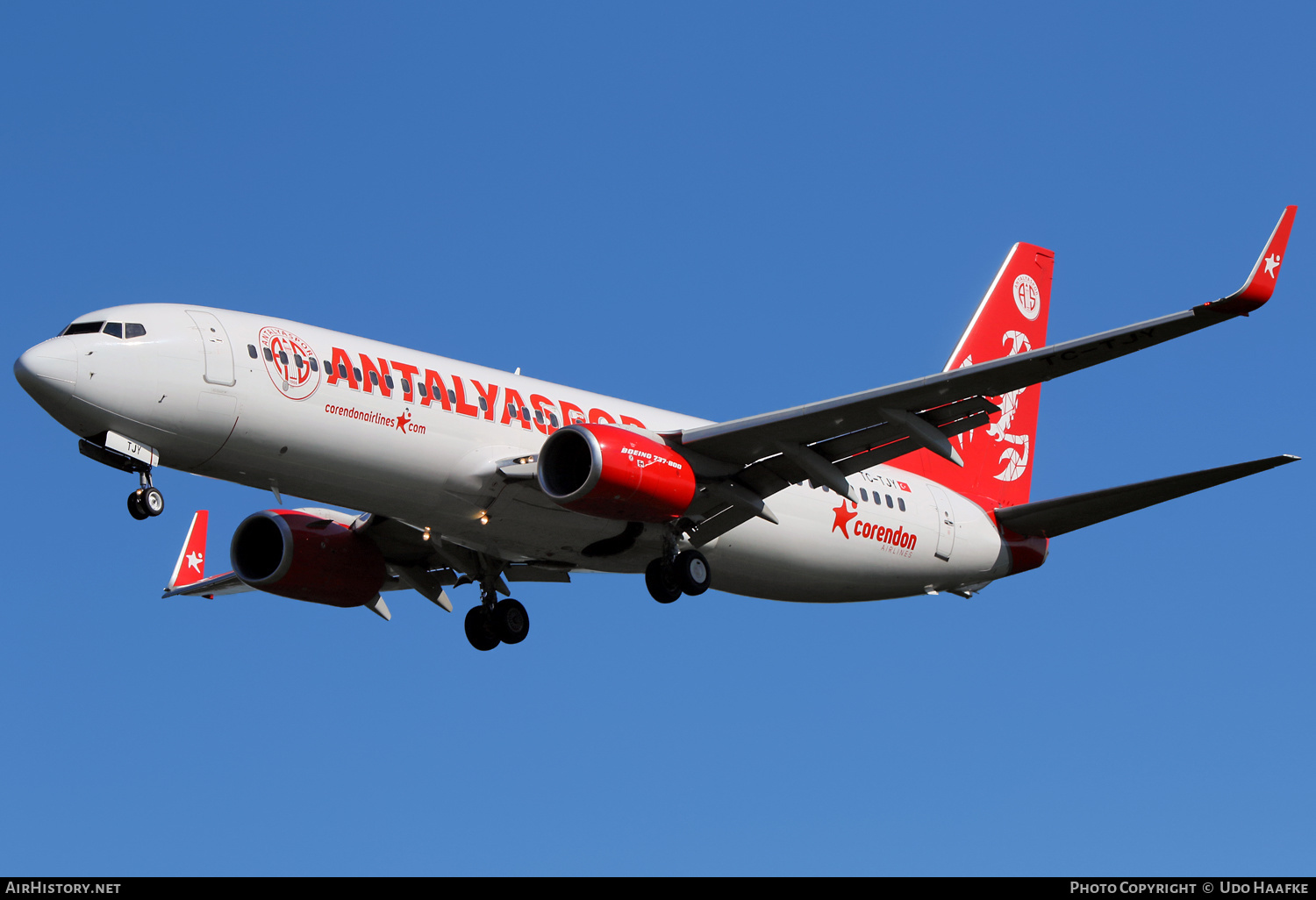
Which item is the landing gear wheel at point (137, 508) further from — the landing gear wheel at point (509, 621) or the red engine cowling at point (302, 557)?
the landing gear wheel at point (509, 621)

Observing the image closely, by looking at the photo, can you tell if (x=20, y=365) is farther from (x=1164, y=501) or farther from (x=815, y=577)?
(x=1164, y=501)

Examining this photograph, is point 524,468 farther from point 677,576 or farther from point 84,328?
point 84,328

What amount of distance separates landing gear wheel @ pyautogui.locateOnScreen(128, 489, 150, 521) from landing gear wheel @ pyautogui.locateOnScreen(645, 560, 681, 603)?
9.70 m

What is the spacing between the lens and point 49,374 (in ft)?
76.7

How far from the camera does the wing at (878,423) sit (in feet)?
78.4

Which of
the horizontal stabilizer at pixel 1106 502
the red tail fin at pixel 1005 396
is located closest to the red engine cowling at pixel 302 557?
the red tail fin at pixel 1005 396

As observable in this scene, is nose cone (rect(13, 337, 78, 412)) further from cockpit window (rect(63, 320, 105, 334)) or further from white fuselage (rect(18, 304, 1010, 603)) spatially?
cockpit window (rect(63, 320, 105, 334))

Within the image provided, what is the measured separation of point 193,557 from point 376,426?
36.0ft

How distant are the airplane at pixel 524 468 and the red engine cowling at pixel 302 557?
4 cm

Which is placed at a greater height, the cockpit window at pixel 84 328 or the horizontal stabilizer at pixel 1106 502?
the horizontal stabilizer at pixel 1106 502

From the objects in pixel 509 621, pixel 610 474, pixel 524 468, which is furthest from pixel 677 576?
pixel 509 621
